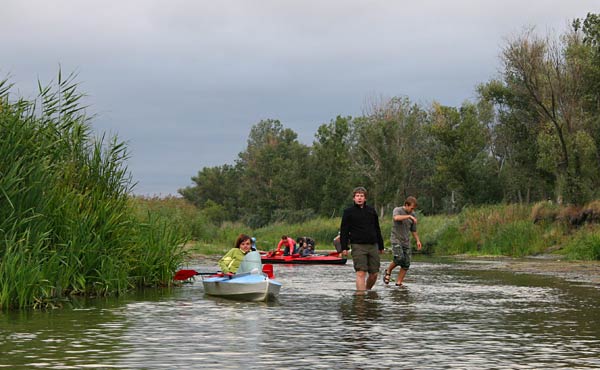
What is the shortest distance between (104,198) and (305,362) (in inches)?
392

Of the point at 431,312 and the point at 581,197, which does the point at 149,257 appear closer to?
the point at 431,312

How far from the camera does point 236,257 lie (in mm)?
20156

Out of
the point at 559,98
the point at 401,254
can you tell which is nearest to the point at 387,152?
the point at 559,98

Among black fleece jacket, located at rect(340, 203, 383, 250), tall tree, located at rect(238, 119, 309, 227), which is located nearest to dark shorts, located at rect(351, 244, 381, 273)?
black fleece jacket, located at rect(340, 203, 383, 250)

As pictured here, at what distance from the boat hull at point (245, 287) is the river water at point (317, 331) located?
355 mm

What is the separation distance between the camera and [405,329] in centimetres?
1358

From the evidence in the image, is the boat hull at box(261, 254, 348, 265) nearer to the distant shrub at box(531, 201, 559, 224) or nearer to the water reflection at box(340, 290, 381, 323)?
the distant shrub at box(531, 201, 559, 224)

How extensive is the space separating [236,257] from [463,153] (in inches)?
2129

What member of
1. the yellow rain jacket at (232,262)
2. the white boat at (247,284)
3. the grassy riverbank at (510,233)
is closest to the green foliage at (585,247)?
the grassy riverbank at (510,233)

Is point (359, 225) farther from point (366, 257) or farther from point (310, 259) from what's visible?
point (310, 259)

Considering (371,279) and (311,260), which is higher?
(311,260)

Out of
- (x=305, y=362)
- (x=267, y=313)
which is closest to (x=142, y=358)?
(x=305, y=362)

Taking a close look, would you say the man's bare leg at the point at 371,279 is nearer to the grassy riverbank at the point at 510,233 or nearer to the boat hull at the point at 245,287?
the boat hull at the point at 245,287

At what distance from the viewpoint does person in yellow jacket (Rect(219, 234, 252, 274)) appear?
65.8ft
